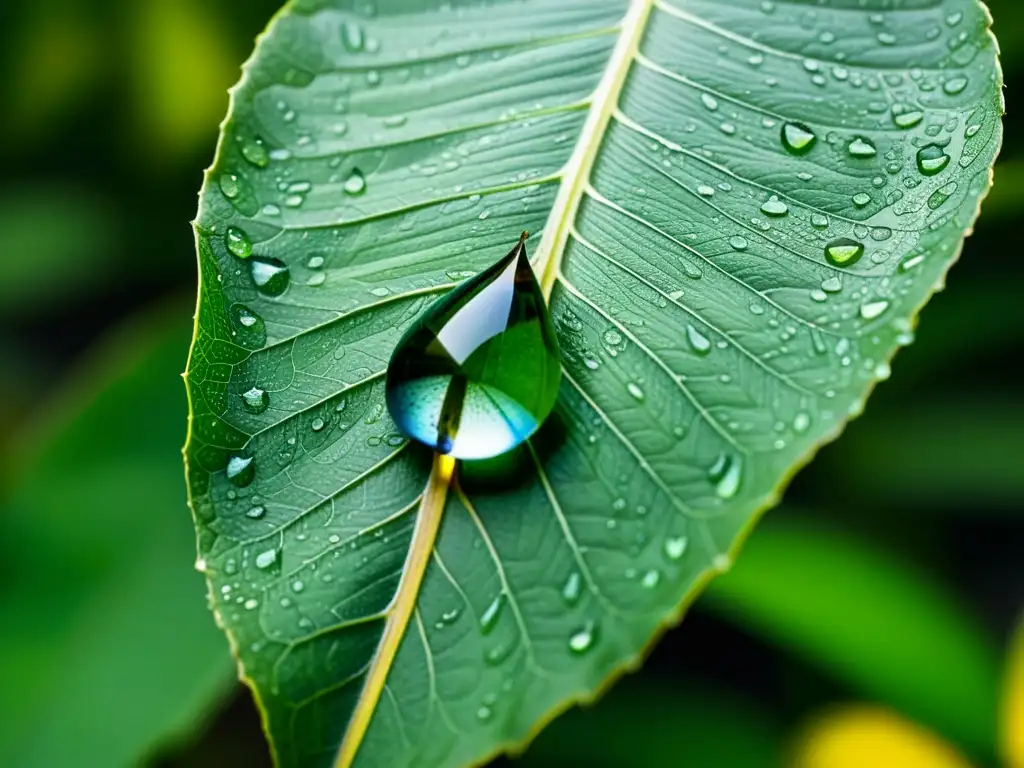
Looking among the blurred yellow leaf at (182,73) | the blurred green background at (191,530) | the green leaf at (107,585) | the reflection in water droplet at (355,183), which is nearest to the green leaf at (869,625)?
the blurred green background at (191,530)

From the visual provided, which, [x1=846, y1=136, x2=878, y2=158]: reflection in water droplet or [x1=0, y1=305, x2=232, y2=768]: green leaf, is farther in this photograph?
[x1=0, y1=305, x2=232, y2=768]: green leaf

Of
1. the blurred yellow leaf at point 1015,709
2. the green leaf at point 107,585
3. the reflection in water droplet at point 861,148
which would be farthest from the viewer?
the blurred yellow leaf at point 1015,709

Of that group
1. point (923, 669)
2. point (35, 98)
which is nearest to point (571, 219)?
point (923, 669)

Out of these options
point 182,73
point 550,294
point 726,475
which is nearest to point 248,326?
point 550,294

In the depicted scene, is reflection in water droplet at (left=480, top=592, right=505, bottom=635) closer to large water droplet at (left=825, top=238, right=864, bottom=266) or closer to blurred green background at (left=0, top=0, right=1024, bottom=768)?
large water droplet at (left=825, top=238, right=864, bottom=266)

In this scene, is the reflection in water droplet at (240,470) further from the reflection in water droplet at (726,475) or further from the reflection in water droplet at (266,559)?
the reflection in water droplet at (726,475)

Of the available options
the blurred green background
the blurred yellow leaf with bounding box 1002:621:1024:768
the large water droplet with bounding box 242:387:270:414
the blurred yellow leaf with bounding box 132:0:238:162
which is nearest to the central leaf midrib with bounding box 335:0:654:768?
the large water droplet with bounding box 242:387:270:414

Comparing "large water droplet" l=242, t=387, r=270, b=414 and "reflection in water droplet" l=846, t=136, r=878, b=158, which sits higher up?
"reflection in water droplet" l=846, t=136, r=878, b=158

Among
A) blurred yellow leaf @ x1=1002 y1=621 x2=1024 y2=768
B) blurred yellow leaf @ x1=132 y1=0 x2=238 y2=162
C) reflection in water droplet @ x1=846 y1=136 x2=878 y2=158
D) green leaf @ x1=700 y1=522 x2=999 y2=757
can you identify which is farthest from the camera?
blurred yellow leaf @ x1=132 y1=0 x2=238 y2=162
